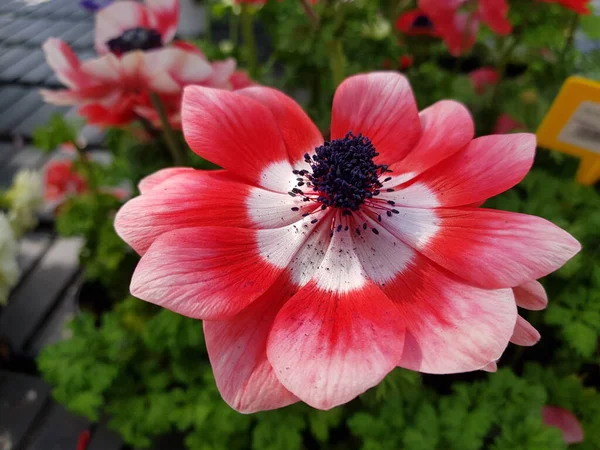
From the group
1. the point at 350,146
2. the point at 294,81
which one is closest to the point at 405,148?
A: the point at 350,146

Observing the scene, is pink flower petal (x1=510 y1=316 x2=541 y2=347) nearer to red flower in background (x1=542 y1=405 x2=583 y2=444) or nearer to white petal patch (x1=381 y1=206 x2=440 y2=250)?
white petal patch (x1=381 y1=206 x2=440 y2=250)

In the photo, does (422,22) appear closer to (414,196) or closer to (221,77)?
(221,77)

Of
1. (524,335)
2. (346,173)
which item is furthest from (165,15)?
(524,335)

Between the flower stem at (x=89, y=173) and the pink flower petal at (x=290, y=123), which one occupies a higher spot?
the pink flower petal at (x=290, y=123)

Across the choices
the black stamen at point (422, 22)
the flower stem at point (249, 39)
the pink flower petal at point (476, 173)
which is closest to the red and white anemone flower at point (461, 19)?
the black stamen at point (422, 22)

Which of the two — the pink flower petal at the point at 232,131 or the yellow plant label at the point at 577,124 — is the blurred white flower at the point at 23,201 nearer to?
the pink flower petal at the point at 232,131

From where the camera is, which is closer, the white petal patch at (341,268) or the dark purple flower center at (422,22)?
the white petal patch at (341,268)
